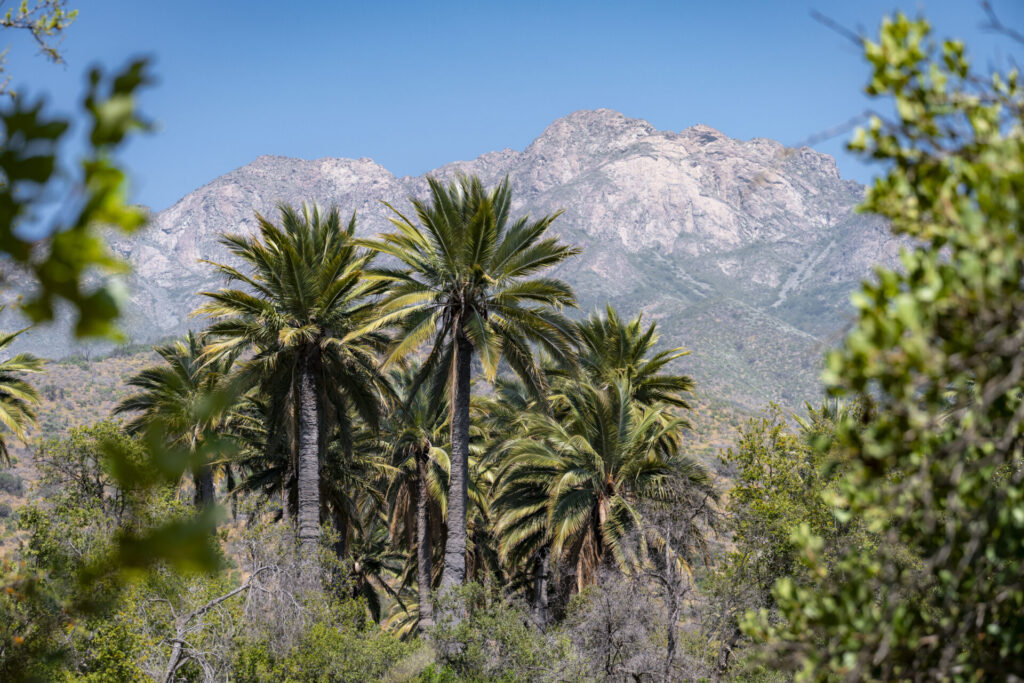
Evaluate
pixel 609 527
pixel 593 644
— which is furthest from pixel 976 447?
pixel 609 527

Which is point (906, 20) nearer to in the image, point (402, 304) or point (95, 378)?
point (402, 304)

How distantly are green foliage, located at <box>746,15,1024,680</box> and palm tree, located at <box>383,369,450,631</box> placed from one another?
53.4ft

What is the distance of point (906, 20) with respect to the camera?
248 centimetres

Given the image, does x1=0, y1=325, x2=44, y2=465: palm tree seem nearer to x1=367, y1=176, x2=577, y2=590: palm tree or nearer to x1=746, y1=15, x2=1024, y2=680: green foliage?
x1=367, y1=176, x2=577, y2=590: palm tree

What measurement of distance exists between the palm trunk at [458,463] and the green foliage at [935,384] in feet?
34.9

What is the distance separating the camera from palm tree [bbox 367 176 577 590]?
12742mm

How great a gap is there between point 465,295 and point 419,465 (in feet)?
26.4

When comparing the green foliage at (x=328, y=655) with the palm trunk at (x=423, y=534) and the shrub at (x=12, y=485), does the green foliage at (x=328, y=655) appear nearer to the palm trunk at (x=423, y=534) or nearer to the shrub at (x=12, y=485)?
the palm trunk at (x=423, y=534)

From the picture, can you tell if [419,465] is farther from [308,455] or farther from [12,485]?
[12,485]

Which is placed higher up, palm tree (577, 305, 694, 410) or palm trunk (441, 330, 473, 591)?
palm tree (577, 305, 694, 410)

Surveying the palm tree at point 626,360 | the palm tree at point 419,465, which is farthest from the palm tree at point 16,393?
the palm tree at point 626,360

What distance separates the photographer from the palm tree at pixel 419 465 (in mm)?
18984

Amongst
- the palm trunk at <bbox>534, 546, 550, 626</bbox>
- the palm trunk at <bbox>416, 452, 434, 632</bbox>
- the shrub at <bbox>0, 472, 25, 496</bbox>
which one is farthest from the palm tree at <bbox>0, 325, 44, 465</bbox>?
the shrub at <bbox>0, 472, 25, 496</bbox>

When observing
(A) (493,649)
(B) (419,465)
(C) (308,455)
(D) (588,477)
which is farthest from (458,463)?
(B) (419,465)
